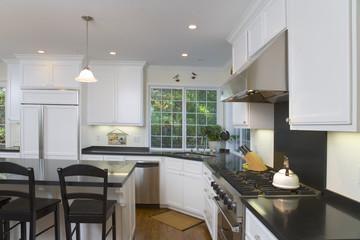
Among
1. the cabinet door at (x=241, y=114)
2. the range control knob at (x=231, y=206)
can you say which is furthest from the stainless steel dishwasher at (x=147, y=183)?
the range control knob at (x=231, y=206)

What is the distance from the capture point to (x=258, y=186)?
5.69 feet

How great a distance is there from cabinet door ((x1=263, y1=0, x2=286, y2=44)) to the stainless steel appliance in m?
1.17

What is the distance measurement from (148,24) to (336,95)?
6.81 feet

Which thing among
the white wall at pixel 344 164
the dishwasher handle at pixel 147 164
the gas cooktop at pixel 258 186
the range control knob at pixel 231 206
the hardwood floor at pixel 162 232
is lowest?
the hardwood floor at pixel 162 232

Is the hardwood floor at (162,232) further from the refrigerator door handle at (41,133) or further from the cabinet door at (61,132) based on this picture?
the refrigerator door handle at (41,133)

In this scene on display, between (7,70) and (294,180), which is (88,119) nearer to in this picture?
(7,70)

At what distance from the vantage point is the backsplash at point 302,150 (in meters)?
1.61

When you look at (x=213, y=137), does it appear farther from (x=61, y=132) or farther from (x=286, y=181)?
(x=61, y=132)

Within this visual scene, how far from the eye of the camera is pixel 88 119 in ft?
13.5

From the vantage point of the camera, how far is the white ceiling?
2.14 meters

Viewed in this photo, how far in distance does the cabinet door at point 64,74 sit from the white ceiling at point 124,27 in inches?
10.9

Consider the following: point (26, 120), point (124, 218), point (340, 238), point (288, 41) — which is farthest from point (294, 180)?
point (26, 120)

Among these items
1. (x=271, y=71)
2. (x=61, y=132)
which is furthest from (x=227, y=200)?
(x=61, y=132)

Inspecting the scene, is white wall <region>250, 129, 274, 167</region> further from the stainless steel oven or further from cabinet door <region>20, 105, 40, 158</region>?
cabinet door <region>20, 105, 40, 158</region>
